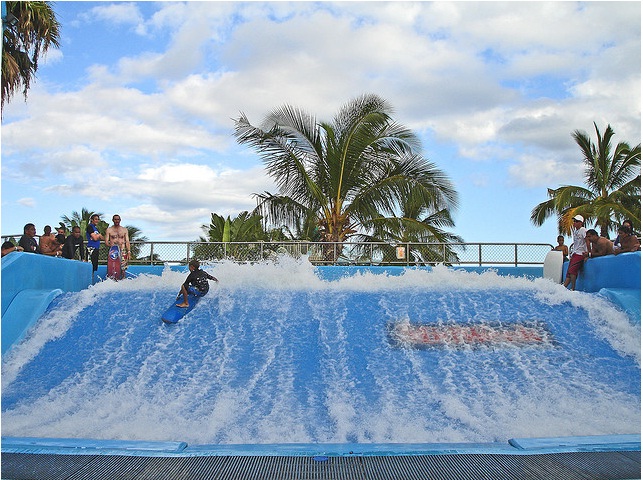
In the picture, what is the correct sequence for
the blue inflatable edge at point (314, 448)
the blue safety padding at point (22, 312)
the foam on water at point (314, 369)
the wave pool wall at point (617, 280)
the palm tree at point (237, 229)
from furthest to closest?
the palm tree at point (237, 229), the wave pool wall at point (617, 280), the blue safety padding at point (22, 312), the foam on water at point (314, 369), the blue inflatable edge at point (314, 448)

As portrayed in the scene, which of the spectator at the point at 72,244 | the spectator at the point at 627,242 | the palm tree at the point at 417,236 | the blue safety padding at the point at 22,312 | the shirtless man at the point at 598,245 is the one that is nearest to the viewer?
the blue safety padding at the point at 22,312

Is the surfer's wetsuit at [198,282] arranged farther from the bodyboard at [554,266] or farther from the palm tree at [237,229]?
the palm tree at [237,229]

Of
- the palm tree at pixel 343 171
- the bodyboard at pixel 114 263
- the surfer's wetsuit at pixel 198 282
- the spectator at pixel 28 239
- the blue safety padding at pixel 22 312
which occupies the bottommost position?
the blue safety padding at pixel 22 312

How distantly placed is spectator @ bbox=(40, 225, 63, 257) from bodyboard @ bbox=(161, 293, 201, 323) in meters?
4.21

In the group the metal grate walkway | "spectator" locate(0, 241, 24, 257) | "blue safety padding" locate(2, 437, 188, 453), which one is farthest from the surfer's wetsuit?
the metal grate walkway

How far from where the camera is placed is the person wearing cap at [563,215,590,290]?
12633mm

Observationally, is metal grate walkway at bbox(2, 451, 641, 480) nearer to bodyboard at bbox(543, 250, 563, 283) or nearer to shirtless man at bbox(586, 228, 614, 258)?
shirtless man at bbox(586, 228, 614, 258)

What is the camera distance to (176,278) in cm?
1312

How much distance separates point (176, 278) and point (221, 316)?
3174 mm

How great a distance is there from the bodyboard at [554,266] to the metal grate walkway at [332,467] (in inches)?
372

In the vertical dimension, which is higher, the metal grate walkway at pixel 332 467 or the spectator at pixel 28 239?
the spectator at pixel 28 239

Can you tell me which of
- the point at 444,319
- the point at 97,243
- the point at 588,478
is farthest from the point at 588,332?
the point at 97,243

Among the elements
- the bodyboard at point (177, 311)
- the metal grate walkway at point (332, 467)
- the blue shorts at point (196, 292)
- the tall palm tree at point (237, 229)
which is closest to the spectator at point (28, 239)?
the bodyboard at point (177, 311)

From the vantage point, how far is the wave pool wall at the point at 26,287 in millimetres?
9914
